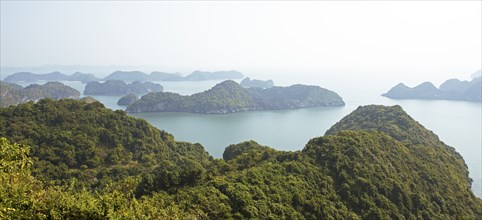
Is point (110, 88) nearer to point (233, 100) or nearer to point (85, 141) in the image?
point (233, 100)

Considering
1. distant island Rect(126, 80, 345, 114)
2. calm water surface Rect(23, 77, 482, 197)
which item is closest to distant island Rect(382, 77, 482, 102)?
calm water surface Rect(23, 77, 482, 197)

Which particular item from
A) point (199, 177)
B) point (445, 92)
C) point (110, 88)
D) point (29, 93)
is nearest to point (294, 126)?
point (199, 177)

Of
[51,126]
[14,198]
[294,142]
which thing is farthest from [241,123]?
[14,198]

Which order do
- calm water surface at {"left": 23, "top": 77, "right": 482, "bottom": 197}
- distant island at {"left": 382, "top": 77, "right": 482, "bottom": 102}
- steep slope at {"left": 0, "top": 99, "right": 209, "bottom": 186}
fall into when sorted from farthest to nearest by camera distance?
distant island at {"left": 382, "top": 77, "right": 482, "bottom": 102} < calm water surface at {"left": 23, "top": 77, "right": 482, "bottom": 197} < steep slope at {"left": 0, "top": 99, "right": 209, "bottom": 186}

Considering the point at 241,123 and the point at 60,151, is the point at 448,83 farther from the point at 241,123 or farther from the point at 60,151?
the point at 60,151

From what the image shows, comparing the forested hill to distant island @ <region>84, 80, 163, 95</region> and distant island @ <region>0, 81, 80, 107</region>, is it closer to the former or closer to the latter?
distant island @ <region>0, 81, 80, 107</region>

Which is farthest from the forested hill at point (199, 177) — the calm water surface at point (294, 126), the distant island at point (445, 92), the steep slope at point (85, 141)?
the distant island at point (445, 92)

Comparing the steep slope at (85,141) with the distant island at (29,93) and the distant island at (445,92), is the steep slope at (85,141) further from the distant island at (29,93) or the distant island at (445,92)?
the distant island at (445,92)
